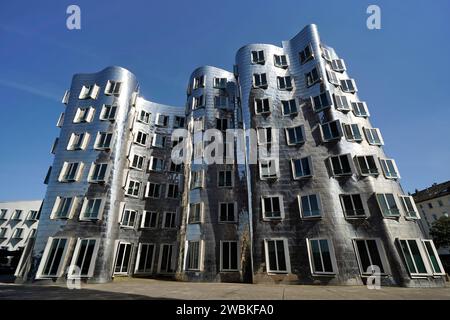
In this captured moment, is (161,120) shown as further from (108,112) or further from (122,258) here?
(122,258)

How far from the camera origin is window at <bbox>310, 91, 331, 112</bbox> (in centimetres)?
2371

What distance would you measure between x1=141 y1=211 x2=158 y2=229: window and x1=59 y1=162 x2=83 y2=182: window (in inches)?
354

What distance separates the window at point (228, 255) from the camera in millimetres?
20433

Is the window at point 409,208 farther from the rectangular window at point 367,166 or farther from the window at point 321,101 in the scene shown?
the window at point 321,101

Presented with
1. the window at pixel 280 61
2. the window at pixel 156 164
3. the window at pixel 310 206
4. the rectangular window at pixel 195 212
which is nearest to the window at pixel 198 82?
the window at pixel 280 61

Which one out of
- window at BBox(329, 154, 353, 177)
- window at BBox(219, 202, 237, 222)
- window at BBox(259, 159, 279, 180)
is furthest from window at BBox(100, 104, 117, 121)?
window at BBox(329, 154, 353, 177)

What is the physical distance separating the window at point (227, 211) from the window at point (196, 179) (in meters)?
3.44

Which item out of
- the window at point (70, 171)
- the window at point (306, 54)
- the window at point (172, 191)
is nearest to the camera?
the window at point (70, 171)

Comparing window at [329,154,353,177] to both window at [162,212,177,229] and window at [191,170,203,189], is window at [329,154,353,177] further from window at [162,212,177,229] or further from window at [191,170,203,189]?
window at [162,212,177,229]

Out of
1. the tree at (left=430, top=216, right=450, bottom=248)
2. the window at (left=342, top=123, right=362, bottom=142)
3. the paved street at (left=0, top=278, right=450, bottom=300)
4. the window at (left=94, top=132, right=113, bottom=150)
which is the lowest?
the paved street at (left=0, top=278, right=450, bottom=300)

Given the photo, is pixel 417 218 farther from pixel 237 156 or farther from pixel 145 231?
pixel 145 231

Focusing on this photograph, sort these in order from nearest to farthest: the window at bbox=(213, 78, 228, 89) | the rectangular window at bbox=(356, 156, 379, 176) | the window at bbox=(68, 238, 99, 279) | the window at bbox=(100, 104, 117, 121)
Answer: the window at bbox=(68, 238, 99, 279) < the rectangular window at bbox=(356, 156, 379, 176) < the window at bbox=(100, 104, 117, 121) < the window at bbox=(213, 78, 228, 89)

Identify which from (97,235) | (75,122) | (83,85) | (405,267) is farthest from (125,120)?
(405,267)

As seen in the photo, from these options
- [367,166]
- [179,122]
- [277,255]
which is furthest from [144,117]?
[367,166]
